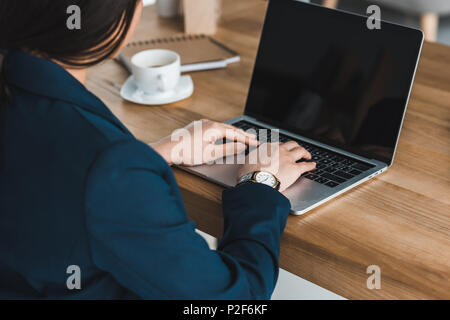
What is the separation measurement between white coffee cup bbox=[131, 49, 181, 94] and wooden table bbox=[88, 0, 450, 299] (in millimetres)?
58

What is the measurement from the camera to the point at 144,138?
109 cm

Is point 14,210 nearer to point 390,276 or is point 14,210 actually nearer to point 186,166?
point 186,166

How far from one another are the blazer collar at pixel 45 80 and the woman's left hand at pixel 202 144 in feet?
1.08

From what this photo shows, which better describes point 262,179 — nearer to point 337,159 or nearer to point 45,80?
point 337,159

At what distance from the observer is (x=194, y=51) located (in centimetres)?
146

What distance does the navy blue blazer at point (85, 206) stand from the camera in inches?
23.5

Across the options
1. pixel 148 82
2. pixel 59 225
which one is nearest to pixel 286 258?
pixel 59 225

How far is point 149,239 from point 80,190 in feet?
0.33

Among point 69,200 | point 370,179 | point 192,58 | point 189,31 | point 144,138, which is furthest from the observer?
point 189,31

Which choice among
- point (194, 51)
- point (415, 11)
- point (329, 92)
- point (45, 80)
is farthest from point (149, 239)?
point (415, 11)

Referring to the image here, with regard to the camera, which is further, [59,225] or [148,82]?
[148,82]

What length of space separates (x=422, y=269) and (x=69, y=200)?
19.9 inches

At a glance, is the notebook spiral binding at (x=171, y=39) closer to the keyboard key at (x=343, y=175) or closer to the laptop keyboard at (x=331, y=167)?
the laptop keyboard at (x=331, y=167)

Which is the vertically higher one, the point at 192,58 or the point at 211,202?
the point at 192,58
